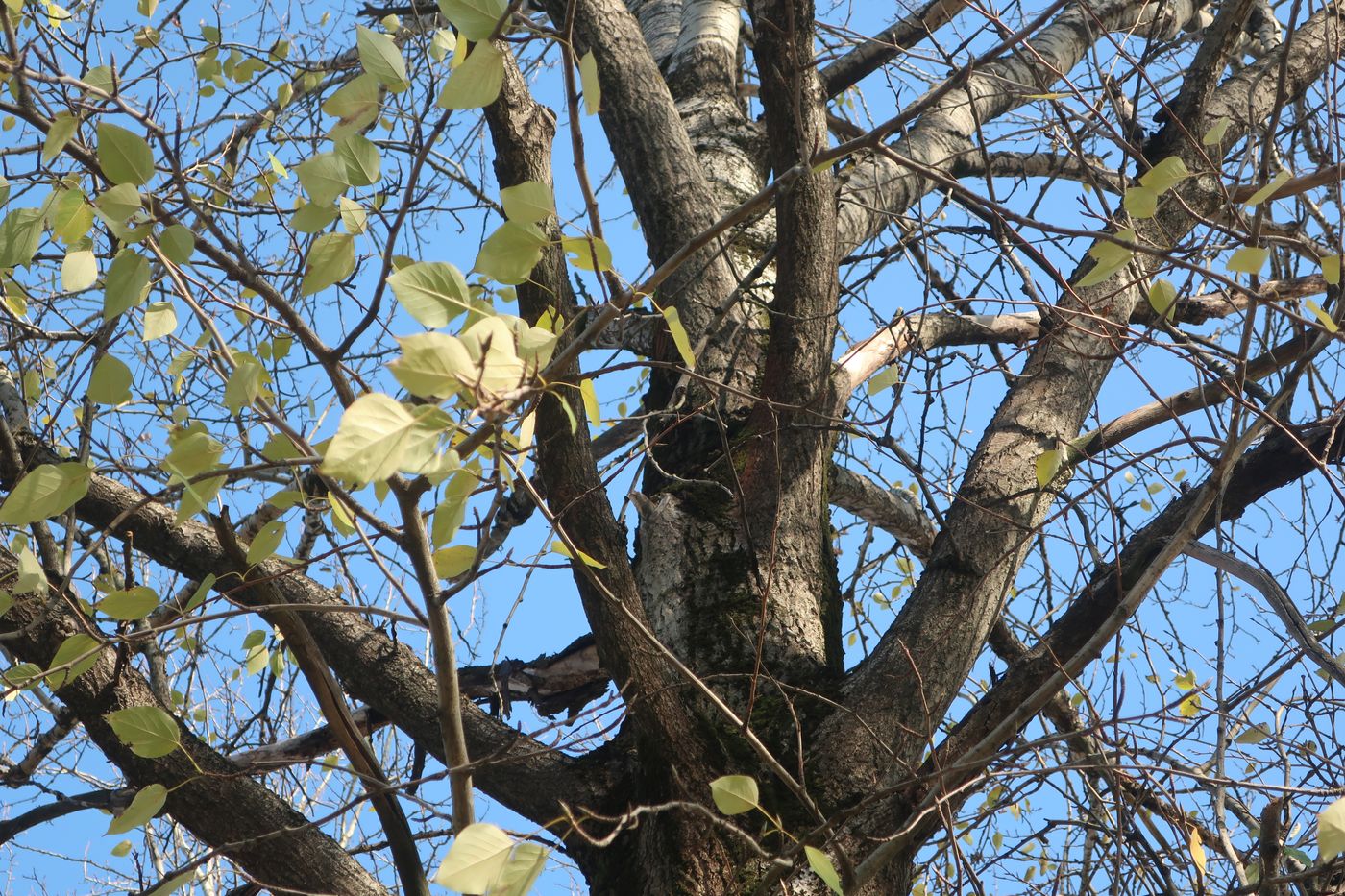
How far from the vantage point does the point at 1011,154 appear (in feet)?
10.8

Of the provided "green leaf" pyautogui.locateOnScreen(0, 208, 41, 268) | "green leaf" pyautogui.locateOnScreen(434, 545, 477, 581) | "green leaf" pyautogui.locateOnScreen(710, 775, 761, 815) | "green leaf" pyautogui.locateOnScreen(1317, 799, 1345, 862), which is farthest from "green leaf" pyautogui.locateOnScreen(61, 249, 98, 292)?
"green leaf" pyautogui.locateOnScreen(1317, 799, 1345, 862)

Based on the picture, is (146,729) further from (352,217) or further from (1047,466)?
(1047,466)

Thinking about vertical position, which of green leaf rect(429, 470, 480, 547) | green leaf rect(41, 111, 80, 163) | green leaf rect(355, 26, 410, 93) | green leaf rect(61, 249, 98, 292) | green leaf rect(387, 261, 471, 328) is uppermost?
green leaf rect(41, 111, 80, 163)

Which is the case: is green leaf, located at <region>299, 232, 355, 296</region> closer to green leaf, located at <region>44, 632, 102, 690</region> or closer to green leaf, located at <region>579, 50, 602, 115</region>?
green leaf, located at <region>579, 50, 602, 115</region>

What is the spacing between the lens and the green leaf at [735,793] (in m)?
1.21

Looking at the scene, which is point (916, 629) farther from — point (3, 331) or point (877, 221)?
point (3, 331)

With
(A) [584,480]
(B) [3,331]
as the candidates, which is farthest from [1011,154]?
(B) [3,331]

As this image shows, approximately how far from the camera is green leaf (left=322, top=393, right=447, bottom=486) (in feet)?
2.38

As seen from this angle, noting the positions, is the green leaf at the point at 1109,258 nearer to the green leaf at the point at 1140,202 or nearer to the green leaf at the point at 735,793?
the green leaf at the point at 1140,202

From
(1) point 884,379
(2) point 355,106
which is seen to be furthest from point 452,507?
(1) point 884,379

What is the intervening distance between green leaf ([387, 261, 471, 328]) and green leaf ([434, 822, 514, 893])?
452mm

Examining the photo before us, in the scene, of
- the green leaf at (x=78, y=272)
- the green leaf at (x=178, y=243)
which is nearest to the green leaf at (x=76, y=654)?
the green leaf at (x=78, y=272)

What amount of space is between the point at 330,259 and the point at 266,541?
1.33 ft

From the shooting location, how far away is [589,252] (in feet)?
→ 3.67
